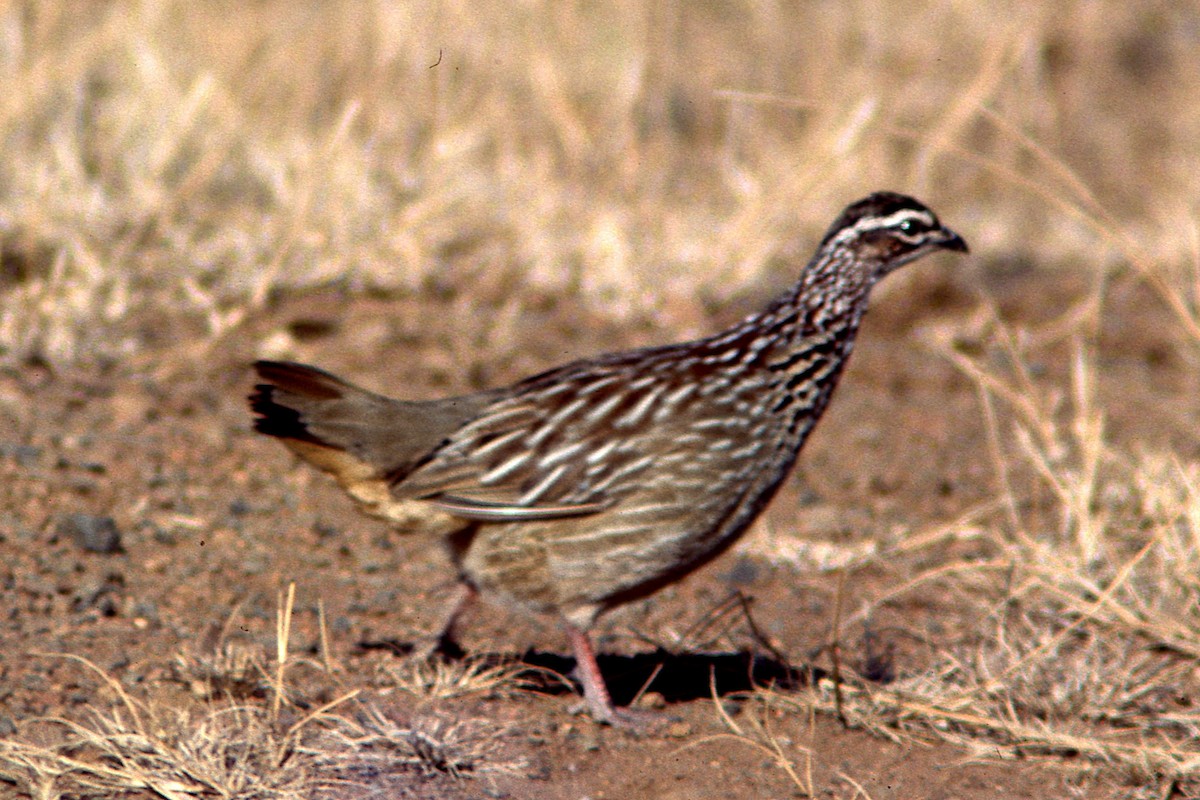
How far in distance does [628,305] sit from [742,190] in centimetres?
121

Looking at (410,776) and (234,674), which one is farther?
(234,674)

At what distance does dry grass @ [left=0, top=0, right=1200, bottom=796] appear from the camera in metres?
4.66

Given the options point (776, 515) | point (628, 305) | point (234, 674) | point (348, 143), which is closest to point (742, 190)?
point (628, 305)

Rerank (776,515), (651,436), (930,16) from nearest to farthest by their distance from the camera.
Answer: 1. (651,436)
2. (776,515)
3. (930,16)

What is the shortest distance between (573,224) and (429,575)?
3.40 meters

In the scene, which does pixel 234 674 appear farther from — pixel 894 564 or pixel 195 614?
pixel 894 564

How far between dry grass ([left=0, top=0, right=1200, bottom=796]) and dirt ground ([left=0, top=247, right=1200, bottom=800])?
0.11 meters

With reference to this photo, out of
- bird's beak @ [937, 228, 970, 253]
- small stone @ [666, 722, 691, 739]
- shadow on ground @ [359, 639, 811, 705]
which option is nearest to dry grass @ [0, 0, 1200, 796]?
shadow on ground @ [359, 639, 811, 705]

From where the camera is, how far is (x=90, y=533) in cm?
529

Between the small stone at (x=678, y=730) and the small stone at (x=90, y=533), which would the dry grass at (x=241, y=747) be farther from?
the small stone at (x=90, y=533)

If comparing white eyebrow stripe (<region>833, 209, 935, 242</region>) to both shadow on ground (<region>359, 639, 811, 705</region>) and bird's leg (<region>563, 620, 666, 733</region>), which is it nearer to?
shadow on ground (<region>359, 639, 811, 705</region>)

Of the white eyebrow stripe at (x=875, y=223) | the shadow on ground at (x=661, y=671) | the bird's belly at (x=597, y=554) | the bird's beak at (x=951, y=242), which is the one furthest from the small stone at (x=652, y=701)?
the bird's beak at (x=951, y=242)

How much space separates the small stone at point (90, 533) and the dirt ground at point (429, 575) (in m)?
0.01

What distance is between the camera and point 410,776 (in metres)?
4.13
